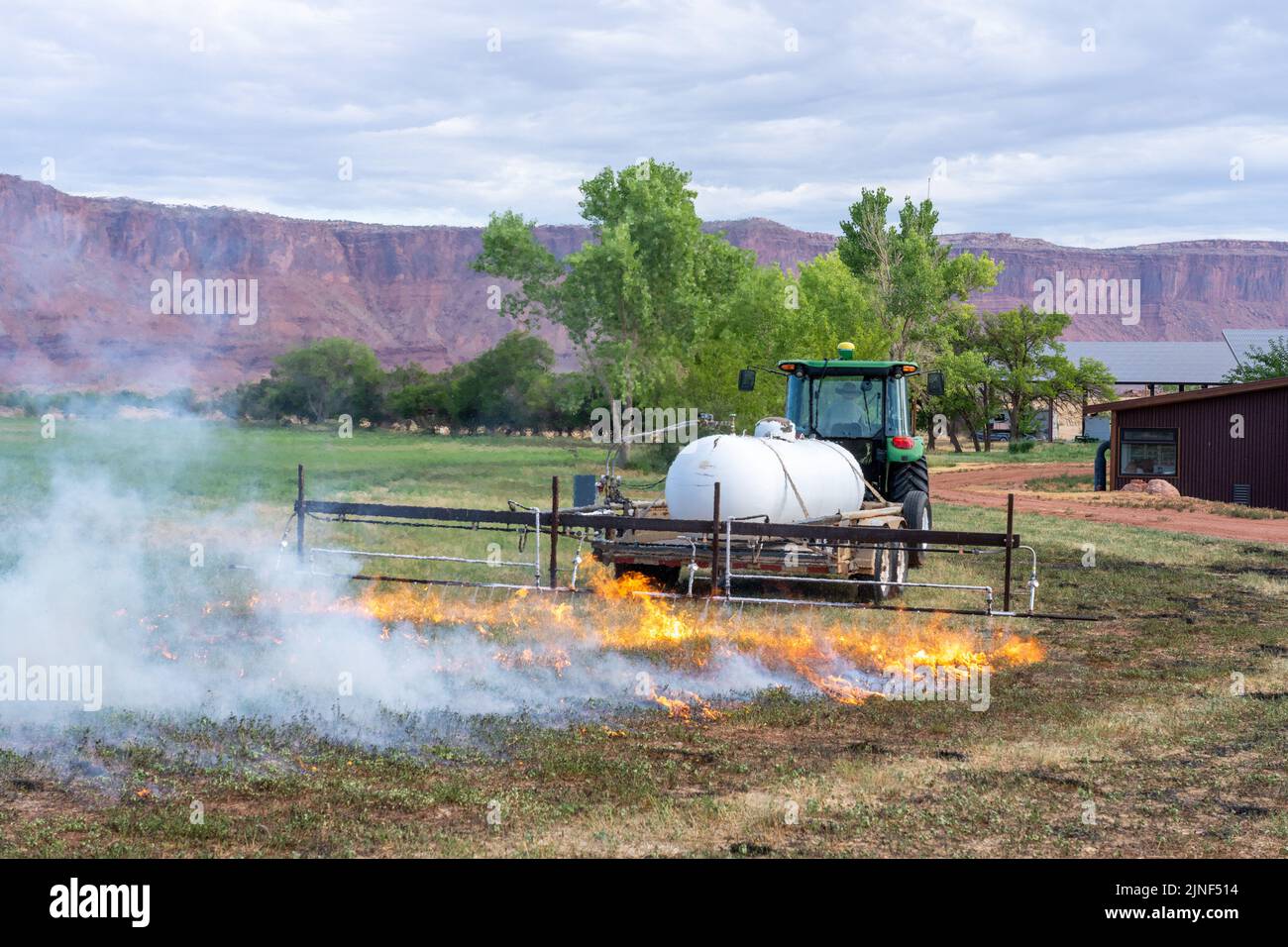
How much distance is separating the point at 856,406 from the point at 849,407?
0.41 ft

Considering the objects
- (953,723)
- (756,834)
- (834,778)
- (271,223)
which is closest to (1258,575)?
(953,723)

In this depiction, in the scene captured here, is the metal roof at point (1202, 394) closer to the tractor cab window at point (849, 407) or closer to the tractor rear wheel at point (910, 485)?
the tractor cab window at point (849, 407)

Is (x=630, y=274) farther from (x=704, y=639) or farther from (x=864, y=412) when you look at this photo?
(x=704, y=639)

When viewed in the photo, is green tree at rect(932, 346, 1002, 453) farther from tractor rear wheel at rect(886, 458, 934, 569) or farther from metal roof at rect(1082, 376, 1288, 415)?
tractor rear wheel at rect(886, 458, 934, 569)

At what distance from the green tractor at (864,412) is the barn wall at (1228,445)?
23.8m

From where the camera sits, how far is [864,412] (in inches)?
870

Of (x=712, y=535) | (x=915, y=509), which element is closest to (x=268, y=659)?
(x=712, y=535)

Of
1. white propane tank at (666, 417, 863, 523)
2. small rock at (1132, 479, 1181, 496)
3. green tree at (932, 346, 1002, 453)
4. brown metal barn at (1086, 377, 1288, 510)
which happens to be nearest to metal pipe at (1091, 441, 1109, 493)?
brown metal barn at (1086, 377, 1288, 510)

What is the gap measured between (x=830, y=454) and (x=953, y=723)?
7.91m

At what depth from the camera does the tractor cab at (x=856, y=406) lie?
21734 mm

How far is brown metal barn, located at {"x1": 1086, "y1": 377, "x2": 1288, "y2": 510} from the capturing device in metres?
40.2

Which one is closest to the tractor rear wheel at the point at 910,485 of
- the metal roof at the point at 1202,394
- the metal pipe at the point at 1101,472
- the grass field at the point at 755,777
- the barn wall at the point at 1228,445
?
the grass field at the point at 755,777
